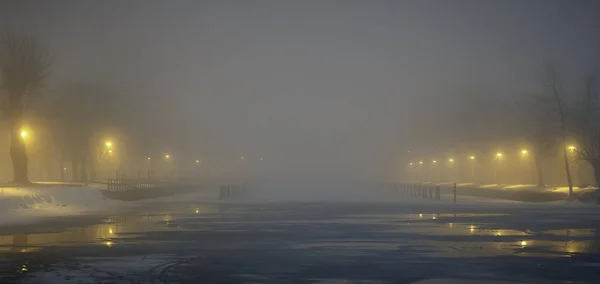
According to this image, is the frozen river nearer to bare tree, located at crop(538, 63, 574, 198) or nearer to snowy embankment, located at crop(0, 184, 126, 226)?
snowy embankment, located at crop(0, 184, 126, 226)

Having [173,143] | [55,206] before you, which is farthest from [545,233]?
[173,143]

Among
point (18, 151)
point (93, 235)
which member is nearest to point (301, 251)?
point (93, 235)

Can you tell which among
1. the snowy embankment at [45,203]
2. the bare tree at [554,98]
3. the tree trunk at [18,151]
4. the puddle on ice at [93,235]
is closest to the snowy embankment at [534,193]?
the bare tree at [554,98]

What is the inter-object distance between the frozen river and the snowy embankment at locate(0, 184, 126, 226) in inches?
219

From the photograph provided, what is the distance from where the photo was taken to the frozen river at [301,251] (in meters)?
20.0

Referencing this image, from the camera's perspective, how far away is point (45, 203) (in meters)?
54.1

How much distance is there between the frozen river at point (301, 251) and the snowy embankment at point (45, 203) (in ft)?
18.3

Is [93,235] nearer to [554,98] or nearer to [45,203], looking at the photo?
[45,203]

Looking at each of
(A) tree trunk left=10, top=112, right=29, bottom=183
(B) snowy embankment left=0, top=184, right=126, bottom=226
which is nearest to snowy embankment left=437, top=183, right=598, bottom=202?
(B) snowy embankment left=0, top=184, right=126, bottom=226

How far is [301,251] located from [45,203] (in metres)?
34.2

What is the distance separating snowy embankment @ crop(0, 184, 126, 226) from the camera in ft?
151

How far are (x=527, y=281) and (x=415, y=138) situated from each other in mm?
144525

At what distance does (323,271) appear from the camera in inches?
825

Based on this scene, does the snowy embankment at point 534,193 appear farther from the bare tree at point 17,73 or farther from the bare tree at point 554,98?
the bare tree at point 17,73
